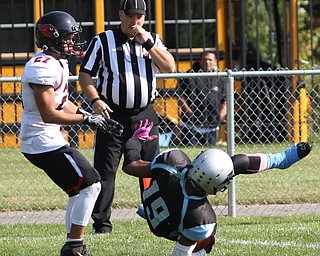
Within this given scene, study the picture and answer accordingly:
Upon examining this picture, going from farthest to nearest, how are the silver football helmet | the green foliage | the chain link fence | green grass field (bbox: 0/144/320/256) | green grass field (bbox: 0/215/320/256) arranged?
the green foliage < the chain link fence < green grass field (bbox: 0/144/320/256) < green grass field (bbox: 0/215/320/256) < the silver football helmet

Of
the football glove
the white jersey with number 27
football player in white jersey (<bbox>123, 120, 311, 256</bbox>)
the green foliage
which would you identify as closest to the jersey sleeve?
the white jersey with number 27

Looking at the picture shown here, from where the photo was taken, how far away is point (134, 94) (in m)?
8.03

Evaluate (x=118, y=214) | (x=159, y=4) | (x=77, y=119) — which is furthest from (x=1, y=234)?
(x=159, y=4)

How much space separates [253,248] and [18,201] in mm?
3640

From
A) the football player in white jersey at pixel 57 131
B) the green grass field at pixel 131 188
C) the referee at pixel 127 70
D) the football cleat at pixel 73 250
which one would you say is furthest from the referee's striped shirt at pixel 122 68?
the green grass field at pixel 131 188

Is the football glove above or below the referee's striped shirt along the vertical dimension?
below

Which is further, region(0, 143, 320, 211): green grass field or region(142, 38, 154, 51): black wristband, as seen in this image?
region(0, 143, 320, 211): green grass field

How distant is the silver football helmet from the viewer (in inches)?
225

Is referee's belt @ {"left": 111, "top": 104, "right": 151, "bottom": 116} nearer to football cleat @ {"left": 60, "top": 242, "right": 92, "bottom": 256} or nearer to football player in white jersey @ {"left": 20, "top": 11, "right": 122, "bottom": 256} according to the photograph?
football player in white jersey @ {"left": 20, "top": 11, "right": 122, "bottom": 256}

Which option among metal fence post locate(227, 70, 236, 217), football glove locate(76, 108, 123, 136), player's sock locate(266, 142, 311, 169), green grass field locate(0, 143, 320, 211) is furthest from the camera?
green grass field locate(0, 143, 320, 211)

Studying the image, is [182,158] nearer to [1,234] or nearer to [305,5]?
[1,234]

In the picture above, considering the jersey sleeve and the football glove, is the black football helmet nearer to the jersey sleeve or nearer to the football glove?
the jersey sleeve

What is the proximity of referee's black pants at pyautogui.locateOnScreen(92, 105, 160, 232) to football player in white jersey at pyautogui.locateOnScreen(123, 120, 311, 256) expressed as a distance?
1837 mm

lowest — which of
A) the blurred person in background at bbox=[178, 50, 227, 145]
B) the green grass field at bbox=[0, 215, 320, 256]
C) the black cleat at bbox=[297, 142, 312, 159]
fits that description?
the green grass field at bbox=[0, 215, 320, 256]
